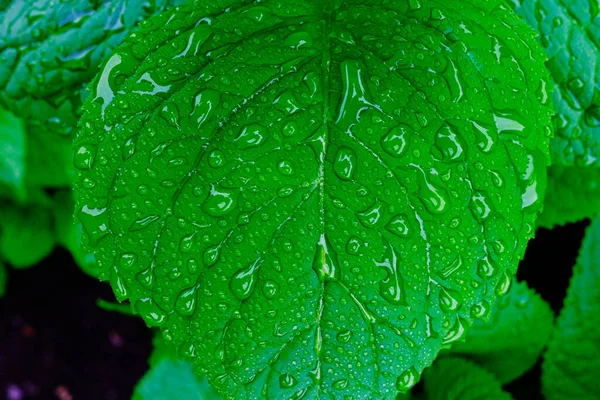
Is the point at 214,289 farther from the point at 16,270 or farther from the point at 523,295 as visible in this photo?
the point at 16,270

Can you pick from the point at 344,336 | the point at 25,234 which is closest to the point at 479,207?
the point at 344,336

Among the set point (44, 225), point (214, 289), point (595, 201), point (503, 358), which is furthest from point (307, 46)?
point (44, 225)

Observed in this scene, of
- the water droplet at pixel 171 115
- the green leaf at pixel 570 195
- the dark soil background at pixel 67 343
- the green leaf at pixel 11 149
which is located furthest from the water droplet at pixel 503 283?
the dark soil background at pixel 67 343

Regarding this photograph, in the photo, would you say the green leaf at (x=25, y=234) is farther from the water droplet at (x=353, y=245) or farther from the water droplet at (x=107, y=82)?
the water droplet at (x=353, y=245)

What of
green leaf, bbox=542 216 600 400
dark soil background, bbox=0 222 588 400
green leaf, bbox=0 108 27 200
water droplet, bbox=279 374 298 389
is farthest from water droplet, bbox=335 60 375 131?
dark soil background, bbox=0 222 588 400

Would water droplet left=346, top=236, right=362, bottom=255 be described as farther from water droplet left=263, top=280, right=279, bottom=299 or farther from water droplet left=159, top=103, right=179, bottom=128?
water droplet left=159, top=103, right=179, bottom=128

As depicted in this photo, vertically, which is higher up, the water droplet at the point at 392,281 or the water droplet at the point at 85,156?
the water droplet at the point at 392,281

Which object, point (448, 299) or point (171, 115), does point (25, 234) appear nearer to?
point (171, 115)
